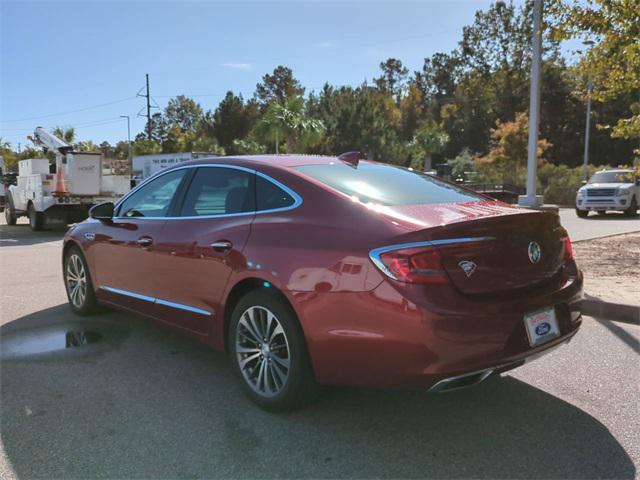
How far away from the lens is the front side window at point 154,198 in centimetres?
453

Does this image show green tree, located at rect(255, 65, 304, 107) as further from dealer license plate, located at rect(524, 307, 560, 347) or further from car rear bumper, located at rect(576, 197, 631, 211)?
dealer license plate, located at rect(524, 307, 560, 347)

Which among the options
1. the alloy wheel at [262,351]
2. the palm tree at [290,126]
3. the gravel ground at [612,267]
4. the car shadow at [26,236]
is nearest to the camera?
the alloy wheel at [262,351]

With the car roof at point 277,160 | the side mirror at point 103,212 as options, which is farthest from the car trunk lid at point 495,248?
the side mirror at point 103,212

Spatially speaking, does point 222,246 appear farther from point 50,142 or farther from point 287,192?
point 50,142

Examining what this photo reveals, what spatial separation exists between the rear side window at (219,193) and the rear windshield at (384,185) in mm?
415

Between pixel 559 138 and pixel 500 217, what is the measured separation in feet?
170

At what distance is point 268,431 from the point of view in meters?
3.24

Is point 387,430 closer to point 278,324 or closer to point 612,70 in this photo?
point 278,324

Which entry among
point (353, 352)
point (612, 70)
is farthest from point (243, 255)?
point (612, 70)

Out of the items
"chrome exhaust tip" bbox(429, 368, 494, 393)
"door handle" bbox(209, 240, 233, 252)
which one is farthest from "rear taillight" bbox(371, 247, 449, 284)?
"door handle" bbox(209, 240, 233, 252)

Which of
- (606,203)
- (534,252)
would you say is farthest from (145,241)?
(606,203)

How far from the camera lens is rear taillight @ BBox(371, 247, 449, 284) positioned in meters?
2.80

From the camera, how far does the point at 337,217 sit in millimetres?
3164

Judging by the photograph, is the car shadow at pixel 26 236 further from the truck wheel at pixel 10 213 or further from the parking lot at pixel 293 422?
the parking lot at pixel 293 422
